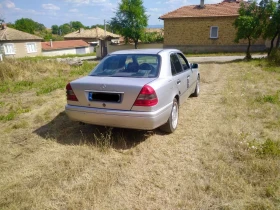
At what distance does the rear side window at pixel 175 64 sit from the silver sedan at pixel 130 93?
0.10ft

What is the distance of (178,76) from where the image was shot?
174 inches

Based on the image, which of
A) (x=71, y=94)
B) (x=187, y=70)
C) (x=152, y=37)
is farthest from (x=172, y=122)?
(x=152, y=37)

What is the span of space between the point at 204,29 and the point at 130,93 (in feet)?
83.2

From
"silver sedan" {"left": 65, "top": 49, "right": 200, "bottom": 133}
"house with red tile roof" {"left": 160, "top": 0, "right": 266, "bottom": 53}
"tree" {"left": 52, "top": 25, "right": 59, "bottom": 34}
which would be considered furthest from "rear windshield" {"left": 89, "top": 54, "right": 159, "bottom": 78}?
"tree" {"left": 52, "top": 25, "right": 59, "bottom": 34}

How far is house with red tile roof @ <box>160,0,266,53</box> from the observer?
24828 mm

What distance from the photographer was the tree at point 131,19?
2684 cm

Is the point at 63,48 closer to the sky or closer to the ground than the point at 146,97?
closer to the sky

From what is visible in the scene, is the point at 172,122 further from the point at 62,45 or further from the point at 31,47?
the point at 62,45

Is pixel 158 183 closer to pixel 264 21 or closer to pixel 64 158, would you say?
pixel 64 158

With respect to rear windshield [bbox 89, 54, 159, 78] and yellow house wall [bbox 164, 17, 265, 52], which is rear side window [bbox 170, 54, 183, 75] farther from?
yellow house wall [bbox 164, 17, 265, 52]

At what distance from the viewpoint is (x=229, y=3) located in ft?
88.3

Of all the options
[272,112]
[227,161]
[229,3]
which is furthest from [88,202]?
[229,3]

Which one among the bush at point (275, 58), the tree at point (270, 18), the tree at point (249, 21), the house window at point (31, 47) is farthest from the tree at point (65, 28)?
the bush at point (275, 58)

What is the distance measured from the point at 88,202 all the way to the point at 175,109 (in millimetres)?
2466
